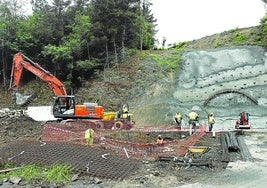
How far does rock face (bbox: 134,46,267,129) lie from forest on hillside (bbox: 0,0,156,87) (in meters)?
6.22

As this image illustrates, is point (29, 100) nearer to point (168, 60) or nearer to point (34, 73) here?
point (34, 73)

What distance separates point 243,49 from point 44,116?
19.3m

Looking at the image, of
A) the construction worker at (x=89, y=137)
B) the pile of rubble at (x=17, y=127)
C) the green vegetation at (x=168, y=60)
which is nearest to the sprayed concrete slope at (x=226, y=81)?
the green vegetation at (x=168, y=60)

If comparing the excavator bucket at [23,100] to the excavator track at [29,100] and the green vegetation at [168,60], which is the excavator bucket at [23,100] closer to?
the excavator track at [29,100]

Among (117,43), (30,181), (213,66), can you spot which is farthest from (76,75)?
(30,181)

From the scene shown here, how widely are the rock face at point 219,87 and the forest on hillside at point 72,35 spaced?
6221 millimetres

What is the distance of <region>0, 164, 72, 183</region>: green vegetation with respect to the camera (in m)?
13.0

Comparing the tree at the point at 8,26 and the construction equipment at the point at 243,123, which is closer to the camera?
the construction equipment at the point at 243,123

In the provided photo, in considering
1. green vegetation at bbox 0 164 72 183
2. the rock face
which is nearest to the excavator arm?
the rock face

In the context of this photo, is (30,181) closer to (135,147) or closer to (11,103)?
(135,147)

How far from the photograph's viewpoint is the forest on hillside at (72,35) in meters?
34.0

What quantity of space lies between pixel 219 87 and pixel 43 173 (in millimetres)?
19244

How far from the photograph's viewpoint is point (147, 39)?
43719 mm

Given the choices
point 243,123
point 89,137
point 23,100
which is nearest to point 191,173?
point 89,137
